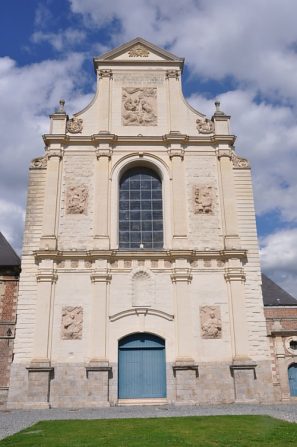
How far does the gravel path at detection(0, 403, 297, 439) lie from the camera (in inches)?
384

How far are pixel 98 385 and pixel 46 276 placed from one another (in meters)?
3.97

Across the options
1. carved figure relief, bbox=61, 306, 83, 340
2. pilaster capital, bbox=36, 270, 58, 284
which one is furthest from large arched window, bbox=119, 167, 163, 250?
carved figure relief, bbox=61, 306, 83, 340

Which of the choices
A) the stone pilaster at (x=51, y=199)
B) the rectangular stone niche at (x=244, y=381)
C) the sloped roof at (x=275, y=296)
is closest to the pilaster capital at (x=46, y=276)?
the stone pilaster at (x=51, y=199)

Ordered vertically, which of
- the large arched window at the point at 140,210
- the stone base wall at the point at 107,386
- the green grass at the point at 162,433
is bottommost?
the green grass at the point at 162,433

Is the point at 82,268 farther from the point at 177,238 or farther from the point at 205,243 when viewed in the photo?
the point at 205,243

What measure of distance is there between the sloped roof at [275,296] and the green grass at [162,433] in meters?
10.5

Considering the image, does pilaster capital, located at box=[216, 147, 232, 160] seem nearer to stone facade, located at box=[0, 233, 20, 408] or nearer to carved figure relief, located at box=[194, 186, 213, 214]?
carved figure relief, located at box=[194, 186, 213, 214]

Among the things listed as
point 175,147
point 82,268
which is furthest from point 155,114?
point 82,268

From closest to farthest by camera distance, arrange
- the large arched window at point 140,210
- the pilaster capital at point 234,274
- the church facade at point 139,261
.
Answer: the church facade at point 139,261 → the pilaster capital at point 234,274 → the large arched window at point 140,210

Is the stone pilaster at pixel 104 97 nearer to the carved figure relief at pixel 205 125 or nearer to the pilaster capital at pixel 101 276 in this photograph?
the carved figure relief at pixel 205 125

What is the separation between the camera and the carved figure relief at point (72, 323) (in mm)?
14298

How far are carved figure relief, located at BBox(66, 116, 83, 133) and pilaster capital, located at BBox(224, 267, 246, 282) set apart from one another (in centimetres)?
802

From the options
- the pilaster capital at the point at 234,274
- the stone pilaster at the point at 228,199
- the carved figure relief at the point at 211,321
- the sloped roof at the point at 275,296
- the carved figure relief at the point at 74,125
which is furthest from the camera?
the sloped roof at the point at 275,296

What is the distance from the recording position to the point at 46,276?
583 inches
